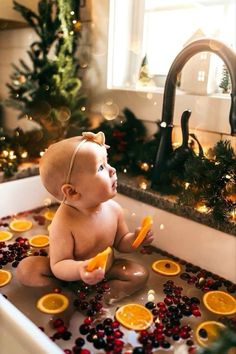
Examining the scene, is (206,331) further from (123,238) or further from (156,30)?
(156,30)

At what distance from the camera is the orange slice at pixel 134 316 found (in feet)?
1.98

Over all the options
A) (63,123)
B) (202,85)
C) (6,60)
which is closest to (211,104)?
(202,85)

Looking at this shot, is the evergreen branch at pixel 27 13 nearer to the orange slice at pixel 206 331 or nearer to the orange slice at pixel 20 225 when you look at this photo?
the orange slice at pixel 20 225

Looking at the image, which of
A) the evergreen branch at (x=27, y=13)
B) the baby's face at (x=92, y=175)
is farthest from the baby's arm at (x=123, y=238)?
the evergreen branch at (x=27, y=13)

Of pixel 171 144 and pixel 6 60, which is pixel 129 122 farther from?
pixel 6 60

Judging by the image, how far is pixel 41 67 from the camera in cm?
108

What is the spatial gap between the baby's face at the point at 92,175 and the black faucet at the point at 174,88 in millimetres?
240

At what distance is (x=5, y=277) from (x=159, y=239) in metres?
0.35

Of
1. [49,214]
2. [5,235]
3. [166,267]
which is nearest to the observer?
[166,267]

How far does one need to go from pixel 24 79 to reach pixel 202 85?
21.5 inches

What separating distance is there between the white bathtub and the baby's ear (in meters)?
0.19

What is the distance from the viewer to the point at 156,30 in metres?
0.99

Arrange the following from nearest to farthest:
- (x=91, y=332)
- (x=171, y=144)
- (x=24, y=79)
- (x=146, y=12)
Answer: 1. (x=91, y=332)
2. (x=171, y=144)
3. (x=146, y=12)
4. (x=24, y=79)

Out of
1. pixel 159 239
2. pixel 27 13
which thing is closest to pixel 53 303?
pixel 159 239
